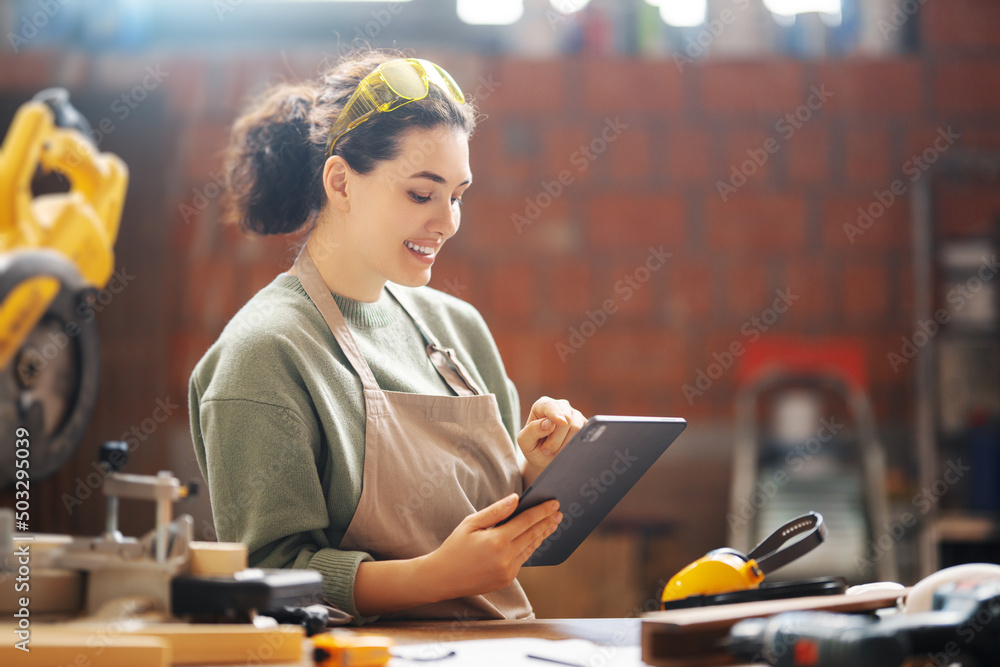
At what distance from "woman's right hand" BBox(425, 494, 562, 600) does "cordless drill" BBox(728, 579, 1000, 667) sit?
348mm

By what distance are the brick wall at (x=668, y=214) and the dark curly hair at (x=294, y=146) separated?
176 cm

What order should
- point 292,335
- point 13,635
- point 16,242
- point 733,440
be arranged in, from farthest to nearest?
point 733,440
point 292,335
point 16,242
point 13,635

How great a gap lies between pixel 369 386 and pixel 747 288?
7.35ft

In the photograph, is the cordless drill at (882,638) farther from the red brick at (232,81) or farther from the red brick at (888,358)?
the red brick at (232,81)

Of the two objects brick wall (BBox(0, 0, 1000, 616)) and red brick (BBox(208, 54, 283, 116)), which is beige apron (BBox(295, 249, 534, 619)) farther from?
red brick (BBox(208, 54, 283, 116))

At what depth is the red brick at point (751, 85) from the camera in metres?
3.27

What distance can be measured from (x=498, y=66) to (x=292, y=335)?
7.48 feet

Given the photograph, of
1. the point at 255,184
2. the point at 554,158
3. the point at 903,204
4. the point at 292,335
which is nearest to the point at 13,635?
the point at 292,335

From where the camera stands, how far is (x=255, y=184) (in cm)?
145

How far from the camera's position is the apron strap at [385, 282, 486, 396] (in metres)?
1.45

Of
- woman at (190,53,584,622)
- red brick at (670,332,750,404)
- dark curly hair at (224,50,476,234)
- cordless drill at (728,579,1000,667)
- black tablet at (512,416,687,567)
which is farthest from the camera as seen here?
red brick at (670,332,750,404)

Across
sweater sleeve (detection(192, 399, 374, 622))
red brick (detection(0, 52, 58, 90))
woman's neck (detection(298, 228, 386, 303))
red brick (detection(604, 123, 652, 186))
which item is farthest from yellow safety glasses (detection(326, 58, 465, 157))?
red brick (detection(0, 52, 58, 90))

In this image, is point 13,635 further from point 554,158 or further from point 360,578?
point 554,158

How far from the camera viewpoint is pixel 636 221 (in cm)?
326
